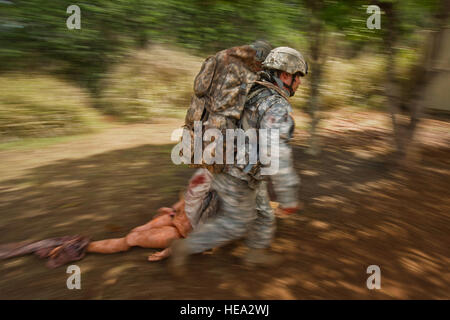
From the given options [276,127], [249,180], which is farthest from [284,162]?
[249,180]

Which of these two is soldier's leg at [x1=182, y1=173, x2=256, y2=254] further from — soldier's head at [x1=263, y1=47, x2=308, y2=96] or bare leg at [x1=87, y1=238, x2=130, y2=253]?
soldier's head at [x1=263, y1=47, x2=308, y2=96]

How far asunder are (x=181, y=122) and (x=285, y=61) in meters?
6.01

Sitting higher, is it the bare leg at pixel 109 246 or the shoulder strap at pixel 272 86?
the shoulder strap at pixel 272 86

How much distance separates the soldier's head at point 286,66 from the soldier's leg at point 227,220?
0.85 m

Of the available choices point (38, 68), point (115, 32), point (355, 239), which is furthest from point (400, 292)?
point (115, 32)

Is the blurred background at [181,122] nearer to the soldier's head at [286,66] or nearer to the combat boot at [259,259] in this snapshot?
the combat boot at [259,259]

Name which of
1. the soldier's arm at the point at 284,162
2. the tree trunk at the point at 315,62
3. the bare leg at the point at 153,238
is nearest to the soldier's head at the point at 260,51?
the soldier's arm at the point at 284,162

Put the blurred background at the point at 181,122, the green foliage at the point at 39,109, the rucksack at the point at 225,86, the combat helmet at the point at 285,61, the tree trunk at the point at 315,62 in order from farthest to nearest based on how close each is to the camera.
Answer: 1. the green foliage at the point at 39,109
2. the tree trunk at the point at 315,62
3. the blurred background at the point at 181,122
4. the combat helmet at the point at 285,61
5. the rucksack at the point at 225,86

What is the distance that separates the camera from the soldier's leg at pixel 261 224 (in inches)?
118

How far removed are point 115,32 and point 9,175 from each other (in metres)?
5.13

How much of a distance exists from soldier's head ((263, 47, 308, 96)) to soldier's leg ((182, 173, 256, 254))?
846mm

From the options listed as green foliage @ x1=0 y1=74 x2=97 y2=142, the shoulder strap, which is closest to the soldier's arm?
the shoulder strap

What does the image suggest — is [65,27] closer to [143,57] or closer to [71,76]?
[71,76]

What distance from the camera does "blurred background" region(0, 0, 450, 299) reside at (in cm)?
288
